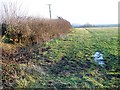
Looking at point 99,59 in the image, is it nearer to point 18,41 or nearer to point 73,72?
point 73,72

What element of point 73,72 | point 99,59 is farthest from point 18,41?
point 73,72

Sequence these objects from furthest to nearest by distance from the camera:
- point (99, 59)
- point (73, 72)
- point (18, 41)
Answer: point (18, 41) → point (99, 59) → point (73, 72)

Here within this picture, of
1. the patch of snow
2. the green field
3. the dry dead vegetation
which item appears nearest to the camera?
the green field

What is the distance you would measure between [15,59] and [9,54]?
31 centimetres

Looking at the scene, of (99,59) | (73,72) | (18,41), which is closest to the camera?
(73,72)

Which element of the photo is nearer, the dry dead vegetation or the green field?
the green field

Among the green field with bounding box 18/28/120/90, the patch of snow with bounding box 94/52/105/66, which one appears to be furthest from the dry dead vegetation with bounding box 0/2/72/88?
the patch of snow with bounding box 94/52/105/66

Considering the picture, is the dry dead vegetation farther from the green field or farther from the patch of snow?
the patch of snow

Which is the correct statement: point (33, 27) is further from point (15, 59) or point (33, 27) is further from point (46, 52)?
point (15, 59)

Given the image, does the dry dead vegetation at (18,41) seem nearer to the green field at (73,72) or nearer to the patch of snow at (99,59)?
the green field at (73,72)

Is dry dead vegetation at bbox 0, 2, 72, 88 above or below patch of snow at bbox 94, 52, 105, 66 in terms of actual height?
above

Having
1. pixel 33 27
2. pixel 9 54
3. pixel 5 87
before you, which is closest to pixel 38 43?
pixel 33 27

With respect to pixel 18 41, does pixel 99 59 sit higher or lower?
lower

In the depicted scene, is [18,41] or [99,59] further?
[18,41]
